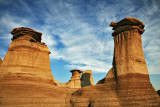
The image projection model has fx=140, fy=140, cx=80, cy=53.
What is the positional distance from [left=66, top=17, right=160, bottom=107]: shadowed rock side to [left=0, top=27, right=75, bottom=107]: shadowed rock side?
3669 mm

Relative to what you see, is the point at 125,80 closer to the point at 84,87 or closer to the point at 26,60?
the point at 84,87

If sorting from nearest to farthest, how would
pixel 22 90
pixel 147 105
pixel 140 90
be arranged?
pixel 147 105, pixel 140 90, pixel 22 90

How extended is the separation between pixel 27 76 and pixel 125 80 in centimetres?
1275

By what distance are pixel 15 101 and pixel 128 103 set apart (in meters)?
12.6

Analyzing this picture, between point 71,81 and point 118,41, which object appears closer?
point 118,41

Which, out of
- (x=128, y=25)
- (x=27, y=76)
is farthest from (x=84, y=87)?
(x=128, y=25)

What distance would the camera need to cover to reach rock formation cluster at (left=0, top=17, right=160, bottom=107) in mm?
14352

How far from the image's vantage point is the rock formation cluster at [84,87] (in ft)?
47.1

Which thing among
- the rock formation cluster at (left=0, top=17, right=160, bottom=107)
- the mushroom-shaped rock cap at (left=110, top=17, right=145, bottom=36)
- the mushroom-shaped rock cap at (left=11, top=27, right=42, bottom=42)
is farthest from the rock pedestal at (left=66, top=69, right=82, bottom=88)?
the mushroom-shaped rock cap at (left=110, top=17, right=145, bottom=36)

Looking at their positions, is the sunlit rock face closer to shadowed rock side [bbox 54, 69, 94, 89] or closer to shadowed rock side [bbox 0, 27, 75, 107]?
shadowed rock side [bbox 0, 27, 75, 107]

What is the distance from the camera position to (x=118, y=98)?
14.5 meters

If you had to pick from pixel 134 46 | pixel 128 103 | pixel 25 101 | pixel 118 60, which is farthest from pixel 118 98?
pixel 25 101

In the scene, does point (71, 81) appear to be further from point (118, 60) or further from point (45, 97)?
point (118, 60)

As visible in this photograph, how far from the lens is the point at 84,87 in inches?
736
